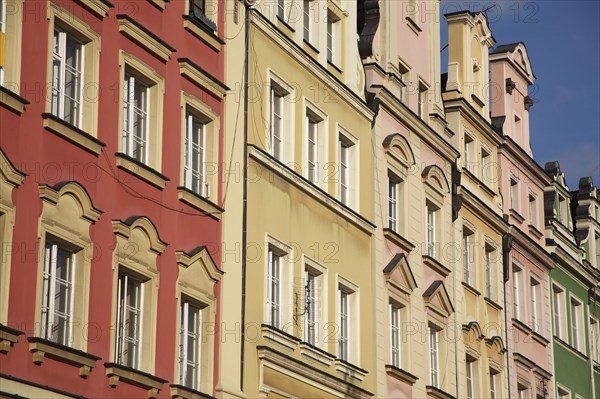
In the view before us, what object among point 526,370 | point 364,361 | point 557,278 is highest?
point 557,278

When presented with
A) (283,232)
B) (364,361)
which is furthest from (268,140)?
(364,361)

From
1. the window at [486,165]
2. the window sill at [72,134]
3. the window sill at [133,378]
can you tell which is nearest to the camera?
the window sill at [72,134]

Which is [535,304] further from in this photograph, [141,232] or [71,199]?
[71,199]

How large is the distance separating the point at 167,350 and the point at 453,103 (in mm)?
19890

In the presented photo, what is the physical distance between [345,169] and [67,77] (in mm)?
12345

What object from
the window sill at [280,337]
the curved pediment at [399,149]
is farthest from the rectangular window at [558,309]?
the window sill at [280,337]

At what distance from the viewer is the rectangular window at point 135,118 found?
27.0m

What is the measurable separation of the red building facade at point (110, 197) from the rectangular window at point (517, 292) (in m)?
20.3

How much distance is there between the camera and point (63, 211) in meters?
24.2

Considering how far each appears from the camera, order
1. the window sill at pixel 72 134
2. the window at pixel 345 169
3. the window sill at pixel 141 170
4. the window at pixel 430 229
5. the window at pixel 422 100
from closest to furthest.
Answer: the window sill at pixel 72 134, the window sill at pixel 141 170, the window at pixel 345 169, the window at pixel 430 229, the window at pixel 422 100

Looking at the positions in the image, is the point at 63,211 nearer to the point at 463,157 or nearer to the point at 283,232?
the point at 283,232

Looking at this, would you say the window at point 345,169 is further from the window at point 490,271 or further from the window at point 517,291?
the window at point 517,291

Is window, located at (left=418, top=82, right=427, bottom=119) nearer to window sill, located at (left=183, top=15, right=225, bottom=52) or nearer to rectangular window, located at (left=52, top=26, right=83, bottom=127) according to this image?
window sill, located at (left=183, top=15, right=225, bottom=52)

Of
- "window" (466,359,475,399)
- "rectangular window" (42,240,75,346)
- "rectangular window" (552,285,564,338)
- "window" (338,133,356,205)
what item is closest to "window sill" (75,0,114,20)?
"rectangular window" (42,240,75,346)
